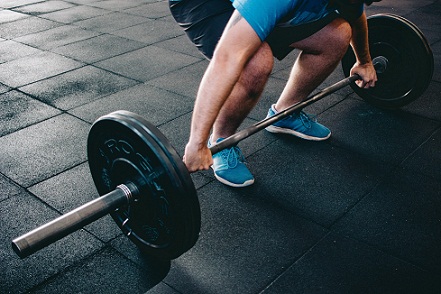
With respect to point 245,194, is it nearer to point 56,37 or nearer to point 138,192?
point 138,192

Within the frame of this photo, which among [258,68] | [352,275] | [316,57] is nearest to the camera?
[352,275]

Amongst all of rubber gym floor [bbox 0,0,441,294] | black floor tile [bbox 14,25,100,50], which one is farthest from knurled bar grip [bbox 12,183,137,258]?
black floor tile [bbox 14,25,100,50]

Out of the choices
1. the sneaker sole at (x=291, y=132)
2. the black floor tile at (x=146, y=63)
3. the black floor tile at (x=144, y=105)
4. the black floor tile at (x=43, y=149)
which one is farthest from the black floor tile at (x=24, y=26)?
the sneaker sole at (x=291, y=132)

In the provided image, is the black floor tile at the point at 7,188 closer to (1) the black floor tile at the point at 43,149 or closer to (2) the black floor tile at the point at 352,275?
(1) the black floor tile at the point at 43,149

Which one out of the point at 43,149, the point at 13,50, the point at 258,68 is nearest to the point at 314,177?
the point at 258,68

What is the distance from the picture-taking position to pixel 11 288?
1.33m

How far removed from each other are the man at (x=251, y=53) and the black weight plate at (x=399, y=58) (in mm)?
252

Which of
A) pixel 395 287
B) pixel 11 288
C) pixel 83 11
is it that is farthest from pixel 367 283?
pixel 83 11

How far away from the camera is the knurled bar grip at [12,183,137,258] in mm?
1053

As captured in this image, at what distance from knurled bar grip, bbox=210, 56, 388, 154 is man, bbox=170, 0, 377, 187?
7cm

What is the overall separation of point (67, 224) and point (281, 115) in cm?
82

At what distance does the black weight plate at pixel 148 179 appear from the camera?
115 centimetres

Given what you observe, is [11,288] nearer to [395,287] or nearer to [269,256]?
[269,256]

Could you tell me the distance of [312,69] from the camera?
1885mm
